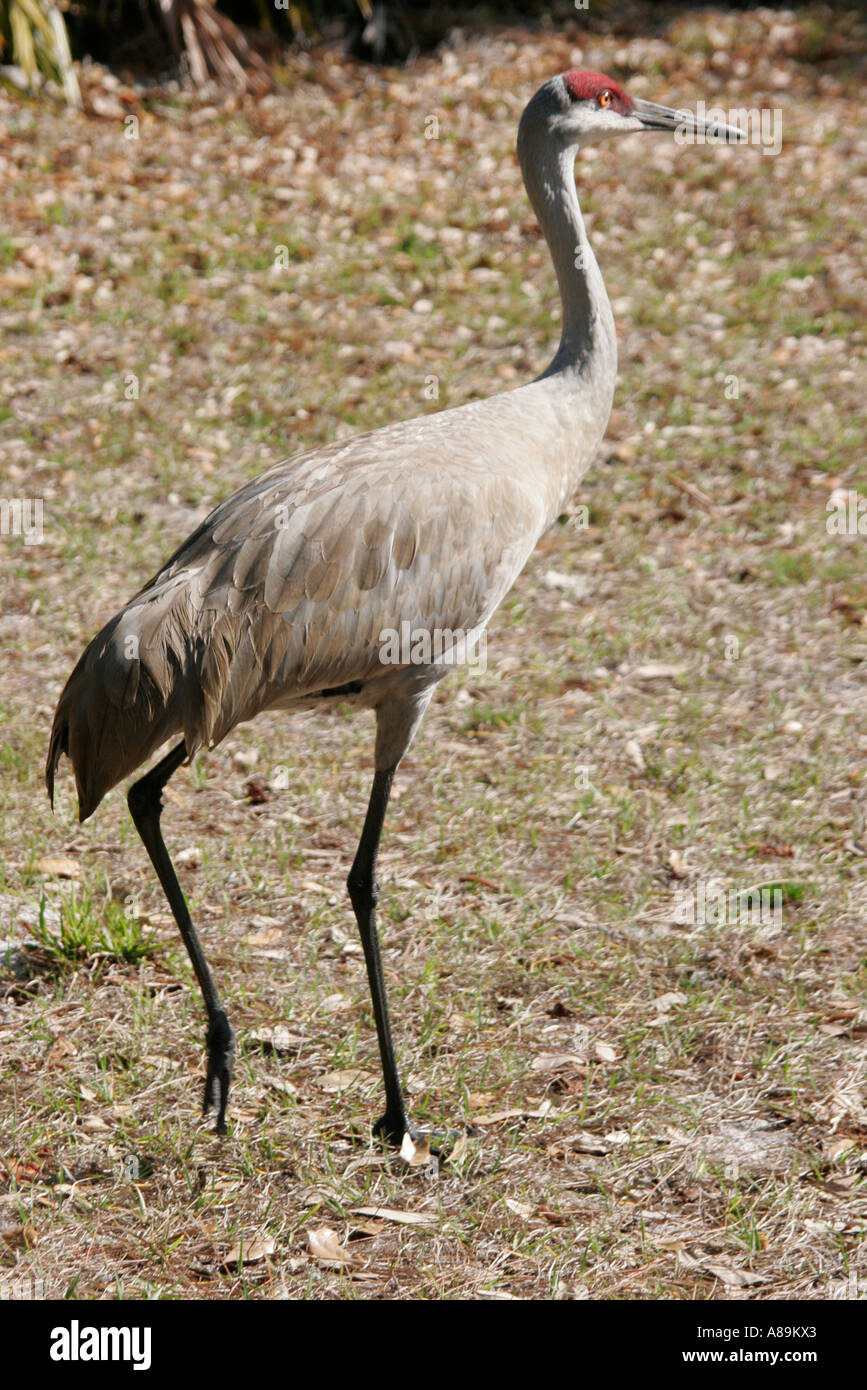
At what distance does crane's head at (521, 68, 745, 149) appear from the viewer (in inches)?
144

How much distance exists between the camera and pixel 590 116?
371 cm

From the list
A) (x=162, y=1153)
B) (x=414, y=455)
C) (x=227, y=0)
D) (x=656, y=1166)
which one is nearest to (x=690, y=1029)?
(x=656, y=1166)

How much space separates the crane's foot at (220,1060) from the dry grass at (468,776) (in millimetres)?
119

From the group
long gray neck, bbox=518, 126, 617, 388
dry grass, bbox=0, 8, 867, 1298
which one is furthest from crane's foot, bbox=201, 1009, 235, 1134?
long gray neck, bbox=518, 126, 617, 388

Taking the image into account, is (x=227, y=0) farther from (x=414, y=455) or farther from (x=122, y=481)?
(x=414, y=455)

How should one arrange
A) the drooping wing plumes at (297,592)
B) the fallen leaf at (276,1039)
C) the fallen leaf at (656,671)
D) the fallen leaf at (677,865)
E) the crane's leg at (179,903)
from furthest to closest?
the fallen leaf at (656,671) < the fallen leaf at (677,865) < the fallen leaf at (276,1039) < the crane's leg at (179,903) < the drooping wing plumes at (297,592)

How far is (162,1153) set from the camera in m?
3.13

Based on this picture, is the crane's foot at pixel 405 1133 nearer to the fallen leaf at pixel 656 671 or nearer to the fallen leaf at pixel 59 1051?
the fallen leaf at pixel 59 1051

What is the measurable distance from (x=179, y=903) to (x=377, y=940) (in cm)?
47

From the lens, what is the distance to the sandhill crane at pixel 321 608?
297 centimetres

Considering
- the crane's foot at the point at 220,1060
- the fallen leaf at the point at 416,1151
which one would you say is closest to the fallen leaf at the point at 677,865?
the fallen leaf at the point at 416,1151

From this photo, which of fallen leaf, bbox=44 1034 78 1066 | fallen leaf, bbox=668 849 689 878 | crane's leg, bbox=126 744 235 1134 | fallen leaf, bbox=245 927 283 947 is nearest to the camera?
crane's leg, bbox=126 744 235 1134

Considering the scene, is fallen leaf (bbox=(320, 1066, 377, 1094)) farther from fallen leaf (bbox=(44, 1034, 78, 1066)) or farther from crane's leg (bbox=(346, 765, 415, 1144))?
fallen leaf (bbox=(44, 1034, 78, 1066))

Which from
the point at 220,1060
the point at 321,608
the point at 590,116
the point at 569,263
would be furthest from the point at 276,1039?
the point at 590,116
